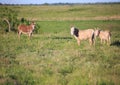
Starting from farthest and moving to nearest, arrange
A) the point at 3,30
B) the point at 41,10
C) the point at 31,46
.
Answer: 1. the point at 41,10
2. the point at 3,30
3. the point at 31,46

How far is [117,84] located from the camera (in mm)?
6922

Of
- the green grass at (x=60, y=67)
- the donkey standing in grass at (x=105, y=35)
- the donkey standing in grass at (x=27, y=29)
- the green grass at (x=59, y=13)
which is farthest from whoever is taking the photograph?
the green grass at (x=59, y=13)

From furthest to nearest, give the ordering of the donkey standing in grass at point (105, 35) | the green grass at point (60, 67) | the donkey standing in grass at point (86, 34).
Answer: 1. the donkey standing in grass at point (105, 35)
2. the donkey standing in grass at point (86, 34)
3. the green grass at point (60, 67)

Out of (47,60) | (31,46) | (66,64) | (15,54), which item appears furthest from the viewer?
(31,46)

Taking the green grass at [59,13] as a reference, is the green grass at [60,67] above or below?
above

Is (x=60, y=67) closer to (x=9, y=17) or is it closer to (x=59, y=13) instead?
(x=9, y=17)

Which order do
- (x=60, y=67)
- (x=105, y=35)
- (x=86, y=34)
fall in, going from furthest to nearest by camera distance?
(x=105, y=35), (x=86, y=34), (x=60, y=67)

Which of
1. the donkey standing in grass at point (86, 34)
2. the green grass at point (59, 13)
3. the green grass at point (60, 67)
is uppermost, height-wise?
the donkey standing in grass at point (86, 34)

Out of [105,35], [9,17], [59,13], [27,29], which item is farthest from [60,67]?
[59,13]

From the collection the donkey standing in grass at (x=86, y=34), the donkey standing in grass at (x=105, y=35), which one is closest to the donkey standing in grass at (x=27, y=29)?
the donkey standing in grass at (x=86, y=34)

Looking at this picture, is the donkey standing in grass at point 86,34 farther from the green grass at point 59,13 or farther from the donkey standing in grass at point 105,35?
the green grass at point 59,13

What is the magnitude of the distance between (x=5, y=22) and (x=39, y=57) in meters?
10.2

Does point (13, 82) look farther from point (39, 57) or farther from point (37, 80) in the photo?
point (39, 57)

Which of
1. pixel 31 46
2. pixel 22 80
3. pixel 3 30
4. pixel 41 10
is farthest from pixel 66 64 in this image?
pixel 41 10
